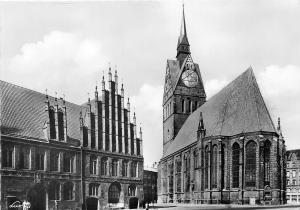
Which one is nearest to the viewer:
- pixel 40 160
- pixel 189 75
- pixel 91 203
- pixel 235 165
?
pixel 40 160

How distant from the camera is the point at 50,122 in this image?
35531mm

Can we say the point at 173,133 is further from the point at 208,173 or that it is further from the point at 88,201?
the point at 88,201

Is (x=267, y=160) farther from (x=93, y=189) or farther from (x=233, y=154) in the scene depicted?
(x=93, y=189)

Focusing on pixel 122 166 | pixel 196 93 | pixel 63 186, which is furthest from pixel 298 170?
pixel 63 186

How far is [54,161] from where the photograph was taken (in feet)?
116

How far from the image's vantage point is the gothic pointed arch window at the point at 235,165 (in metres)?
48.7

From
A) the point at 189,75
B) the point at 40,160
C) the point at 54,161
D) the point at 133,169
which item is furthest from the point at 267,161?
the point at 189,75

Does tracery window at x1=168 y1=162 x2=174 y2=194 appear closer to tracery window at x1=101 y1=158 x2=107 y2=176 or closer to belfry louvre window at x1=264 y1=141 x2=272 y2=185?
belfry louvre window at x1=264 y1=141 x2=272 y2=185

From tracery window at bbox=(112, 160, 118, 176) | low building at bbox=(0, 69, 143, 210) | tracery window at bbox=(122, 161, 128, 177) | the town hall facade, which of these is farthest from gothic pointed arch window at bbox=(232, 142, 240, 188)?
tracery window at bbox=(112, 160, 118, 176)

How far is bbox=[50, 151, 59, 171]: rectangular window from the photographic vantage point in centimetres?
3516

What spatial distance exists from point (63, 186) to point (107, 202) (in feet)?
19.7

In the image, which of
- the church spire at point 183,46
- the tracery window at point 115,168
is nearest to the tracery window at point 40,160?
the tracery window at point 115,168

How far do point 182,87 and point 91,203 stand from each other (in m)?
41.5

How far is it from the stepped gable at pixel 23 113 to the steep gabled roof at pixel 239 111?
844 inches
